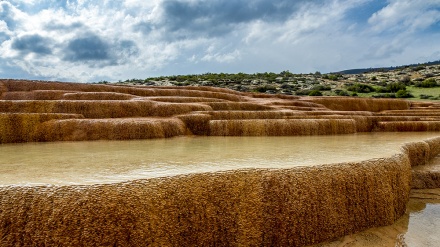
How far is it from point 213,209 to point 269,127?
7.25 metres

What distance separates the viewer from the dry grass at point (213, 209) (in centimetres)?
383

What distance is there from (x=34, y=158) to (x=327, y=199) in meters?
5.28

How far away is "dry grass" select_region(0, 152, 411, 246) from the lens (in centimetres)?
383

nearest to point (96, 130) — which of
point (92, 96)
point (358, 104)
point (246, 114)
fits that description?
point (92, 96)

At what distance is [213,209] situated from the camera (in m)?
4.55

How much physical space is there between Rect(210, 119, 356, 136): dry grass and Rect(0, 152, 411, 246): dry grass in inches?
214

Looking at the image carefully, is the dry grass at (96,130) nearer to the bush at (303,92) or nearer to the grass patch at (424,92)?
the bush at (303,92)

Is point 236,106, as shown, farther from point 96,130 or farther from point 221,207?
point 221,207

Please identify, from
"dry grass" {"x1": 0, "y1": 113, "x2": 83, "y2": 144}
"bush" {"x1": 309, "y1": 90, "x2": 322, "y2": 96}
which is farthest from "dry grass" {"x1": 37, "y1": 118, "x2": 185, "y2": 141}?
"bush" {"x1": 309, "y1": 90, "x2": 322, "y2": 96}

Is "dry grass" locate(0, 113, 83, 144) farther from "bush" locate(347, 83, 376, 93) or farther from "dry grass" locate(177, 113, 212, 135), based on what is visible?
"bush" locate(347, 83, 376, 93)

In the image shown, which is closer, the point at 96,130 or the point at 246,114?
the point at 96,130

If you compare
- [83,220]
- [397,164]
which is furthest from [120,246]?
[397,164]

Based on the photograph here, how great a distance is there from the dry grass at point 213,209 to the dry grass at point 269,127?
17.8 feet

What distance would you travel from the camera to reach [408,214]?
6488 millimetres
